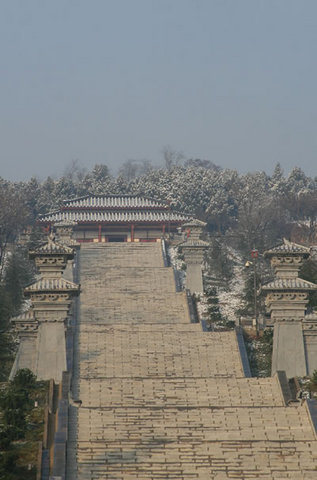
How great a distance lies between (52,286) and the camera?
48750mm

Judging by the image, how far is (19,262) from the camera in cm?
7281

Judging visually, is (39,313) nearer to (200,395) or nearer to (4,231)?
(200,395)

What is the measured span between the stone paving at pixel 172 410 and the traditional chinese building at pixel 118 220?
1277 inches

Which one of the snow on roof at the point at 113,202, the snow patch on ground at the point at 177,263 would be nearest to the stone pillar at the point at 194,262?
the snow patch on ground at the point at 177,263

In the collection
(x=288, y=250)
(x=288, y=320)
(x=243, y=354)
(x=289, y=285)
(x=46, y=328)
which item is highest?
(x=288, y=250)

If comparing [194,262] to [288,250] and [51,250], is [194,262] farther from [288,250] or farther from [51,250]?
[288,250]

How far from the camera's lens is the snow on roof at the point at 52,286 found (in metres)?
48.2

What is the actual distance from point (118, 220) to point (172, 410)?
54.2 meters

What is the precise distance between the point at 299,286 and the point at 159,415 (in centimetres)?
1275

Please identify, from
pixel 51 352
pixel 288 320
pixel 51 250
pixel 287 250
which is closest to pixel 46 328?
pixel 51 352

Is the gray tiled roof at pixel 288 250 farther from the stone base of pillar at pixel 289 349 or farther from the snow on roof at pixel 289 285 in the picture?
the stone base of pillar at pixel 289 349

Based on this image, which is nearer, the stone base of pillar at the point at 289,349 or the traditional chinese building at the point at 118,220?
the stone base of pillar at the point at 289,349

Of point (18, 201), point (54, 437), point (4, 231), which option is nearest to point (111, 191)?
point (18, 201)

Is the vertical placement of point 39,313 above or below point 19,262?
below
